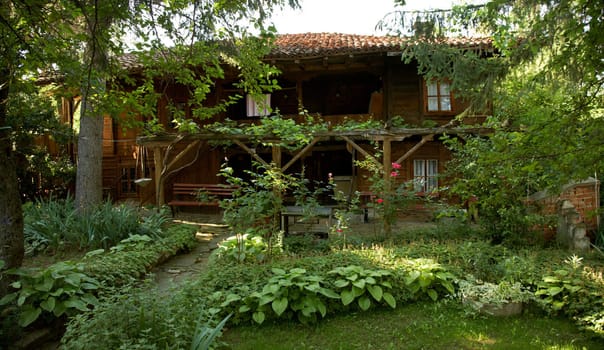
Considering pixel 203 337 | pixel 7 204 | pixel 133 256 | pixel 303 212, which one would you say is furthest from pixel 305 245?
pixel 7 204

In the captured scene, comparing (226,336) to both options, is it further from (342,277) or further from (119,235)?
(119,235)

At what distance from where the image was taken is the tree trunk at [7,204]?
142 inches

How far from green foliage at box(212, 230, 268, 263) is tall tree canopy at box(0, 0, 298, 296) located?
1995 mm

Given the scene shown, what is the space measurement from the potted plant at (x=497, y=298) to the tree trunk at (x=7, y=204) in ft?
16.3

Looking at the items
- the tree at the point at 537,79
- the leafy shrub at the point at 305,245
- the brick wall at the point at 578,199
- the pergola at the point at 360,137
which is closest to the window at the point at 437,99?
the pergola at the point at 360,137

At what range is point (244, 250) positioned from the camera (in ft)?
17.8

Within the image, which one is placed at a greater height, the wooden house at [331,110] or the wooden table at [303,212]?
the wooden house at [331,110]

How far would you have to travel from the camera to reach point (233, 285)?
14.8 ft

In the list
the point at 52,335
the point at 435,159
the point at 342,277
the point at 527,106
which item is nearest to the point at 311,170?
the point at 435,159

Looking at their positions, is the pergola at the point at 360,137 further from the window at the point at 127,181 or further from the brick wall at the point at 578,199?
the window at the point at 127,181

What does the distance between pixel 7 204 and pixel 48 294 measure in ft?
3.28

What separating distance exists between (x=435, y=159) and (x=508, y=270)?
7.57 m

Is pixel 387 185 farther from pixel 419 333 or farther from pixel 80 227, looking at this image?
pixel 80 227

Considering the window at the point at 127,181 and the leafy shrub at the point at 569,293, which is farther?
the window at the point at 127,181
